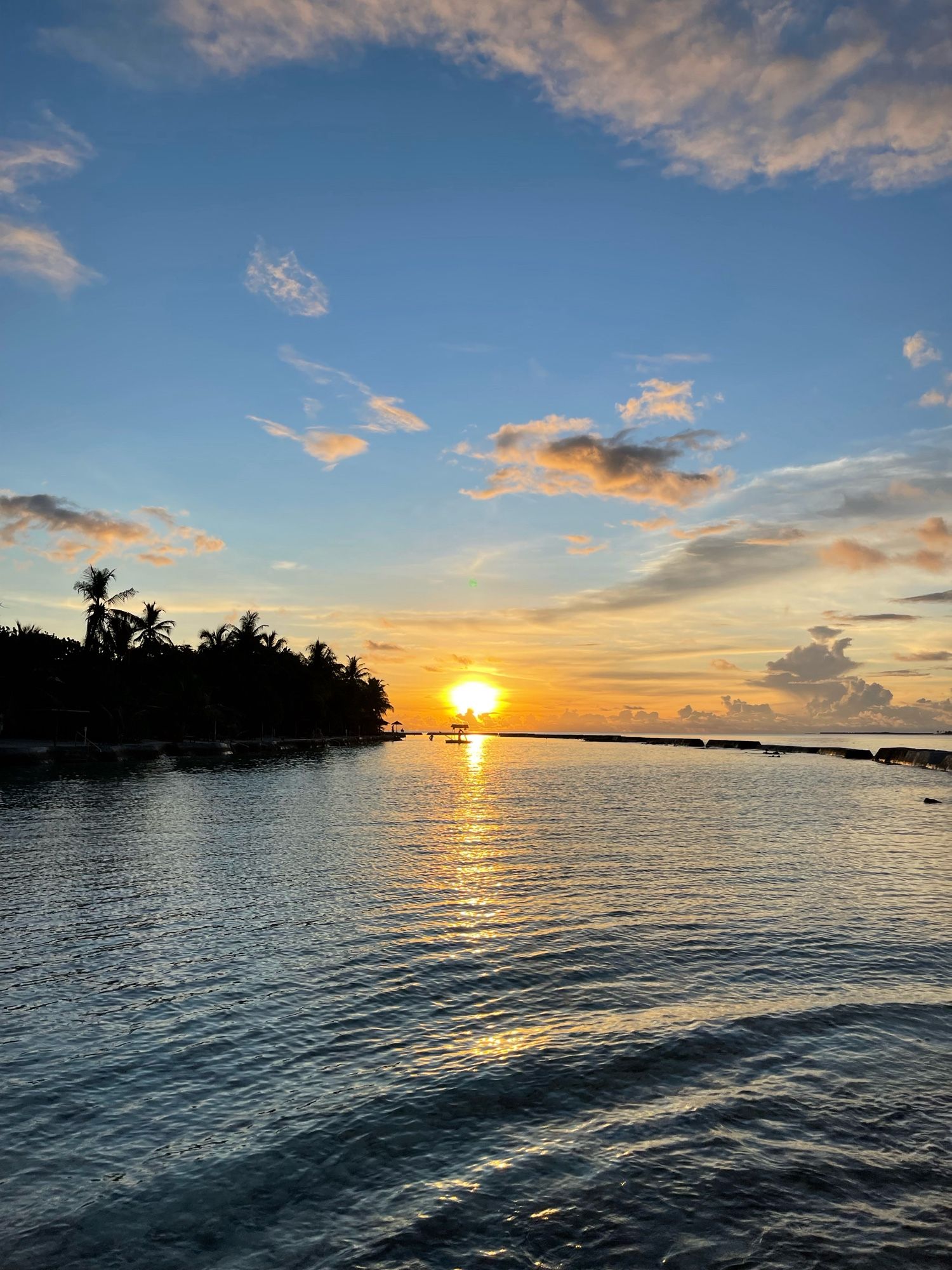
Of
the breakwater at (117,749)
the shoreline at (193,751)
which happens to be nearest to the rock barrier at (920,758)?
the shoreline at (193,751)

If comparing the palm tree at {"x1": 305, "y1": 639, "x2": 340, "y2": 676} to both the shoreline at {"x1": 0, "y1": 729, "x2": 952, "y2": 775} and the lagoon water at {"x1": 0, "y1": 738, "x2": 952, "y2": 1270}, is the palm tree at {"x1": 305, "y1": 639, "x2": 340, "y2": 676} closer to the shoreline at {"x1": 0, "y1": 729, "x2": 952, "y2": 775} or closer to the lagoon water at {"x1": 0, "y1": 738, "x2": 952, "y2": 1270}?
the shoreline at {"x1": 0, "y1": 729, "x2": 952, "y2": 775}

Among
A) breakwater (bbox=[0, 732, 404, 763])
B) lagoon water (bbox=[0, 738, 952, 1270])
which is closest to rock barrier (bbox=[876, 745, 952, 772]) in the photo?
lagoon water (bbox=[0, 738, 952, 1270])

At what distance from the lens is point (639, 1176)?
8617 mm

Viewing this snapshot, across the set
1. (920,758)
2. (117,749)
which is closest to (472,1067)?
(117,749)

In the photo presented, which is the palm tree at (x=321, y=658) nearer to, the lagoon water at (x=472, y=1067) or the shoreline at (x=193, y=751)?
the shoreline at (x=193, y=751)

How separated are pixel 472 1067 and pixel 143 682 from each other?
104567mm

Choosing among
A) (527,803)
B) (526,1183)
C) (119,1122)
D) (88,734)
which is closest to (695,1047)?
(526,1183)

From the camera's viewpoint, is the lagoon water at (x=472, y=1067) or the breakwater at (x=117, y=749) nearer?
the lagoon water at (x=472, y=1067)

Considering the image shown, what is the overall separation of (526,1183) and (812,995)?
342 inches

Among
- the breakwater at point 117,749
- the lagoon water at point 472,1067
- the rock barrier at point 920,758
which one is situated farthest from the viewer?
the rock barrier at point 920,758

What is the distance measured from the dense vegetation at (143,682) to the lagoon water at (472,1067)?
7281 cm

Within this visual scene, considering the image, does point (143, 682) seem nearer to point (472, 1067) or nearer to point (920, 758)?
point (472, 1067)

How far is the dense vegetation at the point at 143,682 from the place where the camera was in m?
93.1

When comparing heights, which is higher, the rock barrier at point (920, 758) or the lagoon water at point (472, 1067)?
the lagoon water at point (472, 1067)
